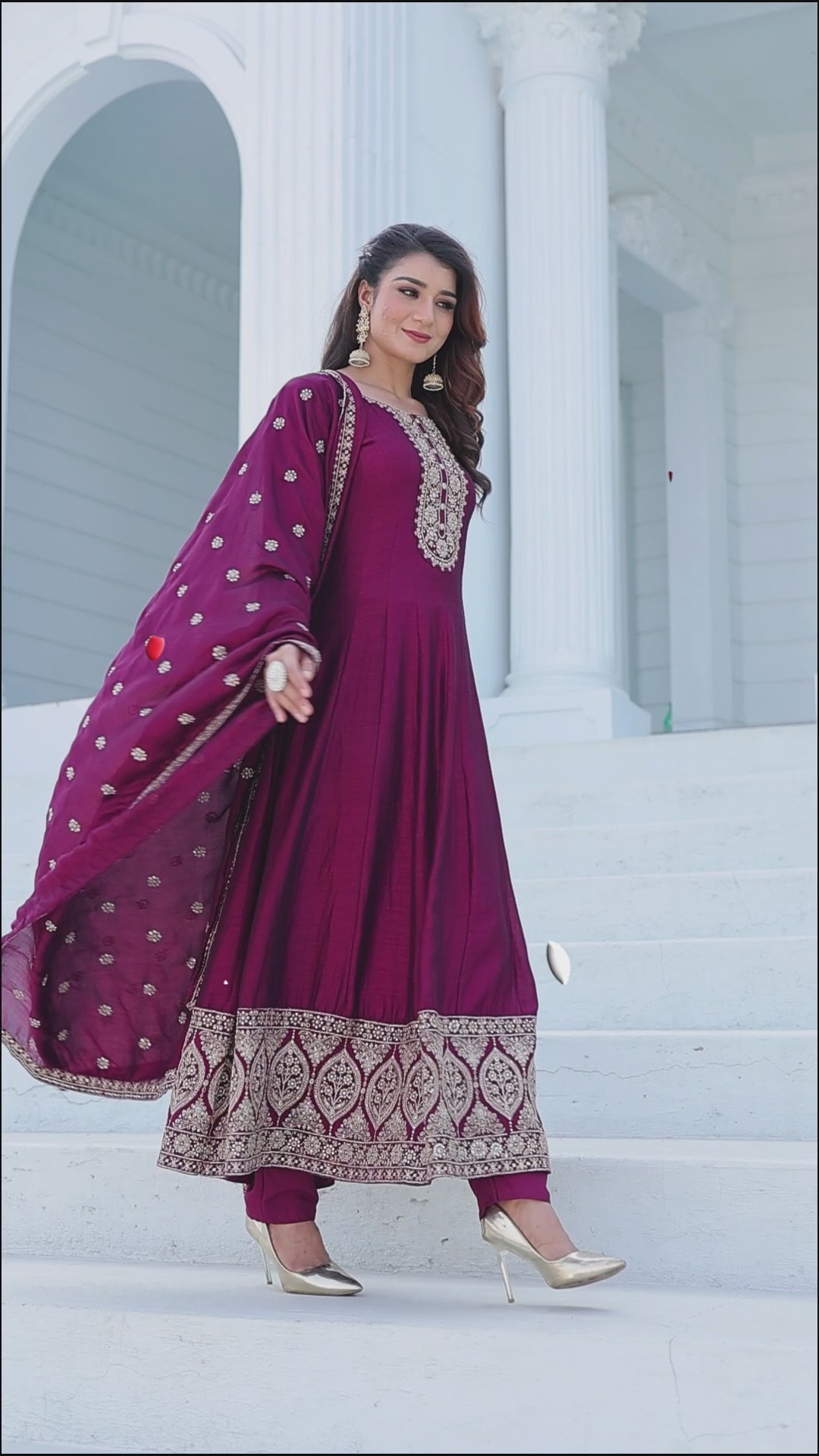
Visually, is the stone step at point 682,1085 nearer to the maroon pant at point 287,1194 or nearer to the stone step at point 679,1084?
the stone step at point 679,1084

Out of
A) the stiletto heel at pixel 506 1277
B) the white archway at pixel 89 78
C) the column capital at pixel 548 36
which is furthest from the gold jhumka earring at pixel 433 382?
the column capital at pixel 548 36

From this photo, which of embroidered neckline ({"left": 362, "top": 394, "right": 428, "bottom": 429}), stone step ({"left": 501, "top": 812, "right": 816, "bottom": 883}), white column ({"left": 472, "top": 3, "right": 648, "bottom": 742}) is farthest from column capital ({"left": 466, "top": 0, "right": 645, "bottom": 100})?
embroidered neckline ({"left": 362, "top": 394, "right": 428, "bottom": 429})

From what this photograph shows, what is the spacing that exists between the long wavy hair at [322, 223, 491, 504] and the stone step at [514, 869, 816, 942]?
47.1 inches

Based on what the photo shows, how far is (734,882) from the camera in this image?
3352 millimetres

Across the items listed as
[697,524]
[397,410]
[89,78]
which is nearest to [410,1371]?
[397,410]

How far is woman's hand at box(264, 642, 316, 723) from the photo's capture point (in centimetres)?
206

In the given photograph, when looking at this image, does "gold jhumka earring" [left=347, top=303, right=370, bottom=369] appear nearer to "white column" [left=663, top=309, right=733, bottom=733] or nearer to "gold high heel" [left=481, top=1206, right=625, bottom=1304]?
"gold high heel" [left=481, top=1206, right=625, bottom=1304]

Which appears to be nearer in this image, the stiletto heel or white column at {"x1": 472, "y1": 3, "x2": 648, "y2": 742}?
the stiletto heel

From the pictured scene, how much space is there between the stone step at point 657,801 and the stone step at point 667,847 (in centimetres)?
4

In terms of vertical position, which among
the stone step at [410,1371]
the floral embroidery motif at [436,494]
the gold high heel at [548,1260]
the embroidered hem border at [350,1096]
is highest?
the floral embroidery motif at [436,494]

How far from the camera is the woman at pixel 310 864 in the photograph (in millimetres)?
2123

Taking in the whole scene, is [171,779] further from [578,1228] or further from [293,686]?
[578,1228]

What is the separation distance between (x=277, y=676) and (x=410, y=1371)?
0.80 metres

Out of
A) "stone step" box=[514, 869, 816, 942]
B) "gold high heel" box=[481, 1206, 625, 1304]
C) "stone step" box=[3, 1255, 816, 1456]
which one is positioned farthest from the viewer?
"stone step" box=[514, 869, 816, 942]
